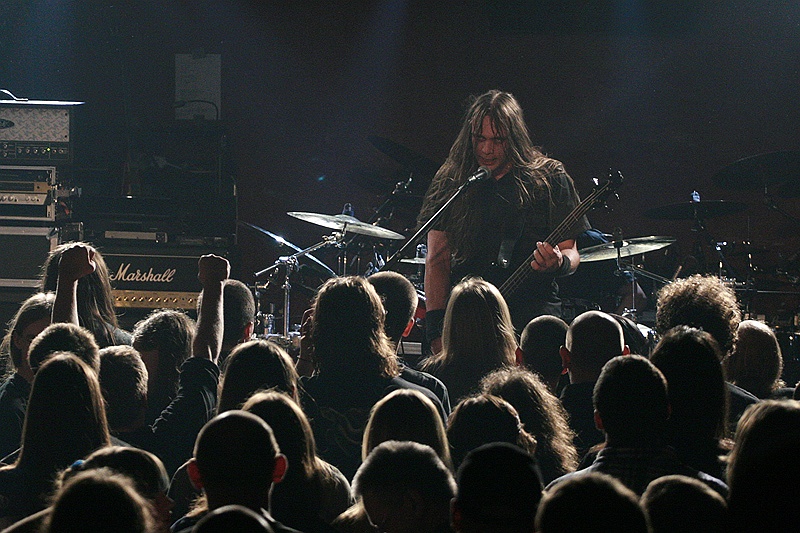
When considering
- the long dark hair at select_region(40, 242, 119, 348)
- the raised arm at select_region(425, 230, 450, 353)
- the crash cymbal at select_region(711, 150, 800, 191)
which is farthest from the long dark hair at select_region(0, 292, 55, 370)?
the crash cymbal at select_region(711, 150, 800, 191)

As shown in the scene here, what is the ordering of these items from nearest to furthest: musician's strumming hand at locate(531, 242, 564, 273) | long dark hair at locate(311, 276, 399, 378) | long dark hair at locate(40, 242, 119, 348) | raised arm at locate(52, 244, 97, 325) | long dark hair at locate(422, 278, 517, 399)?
long dark hair at locate(311, 276, 399, 378), raised arm at locate(52, 244, 97, 325), long dark hair at locate(422, 278, 517, 399), long dark hair at locate(40, 242, 119, 348), musician's strumming hand at locate(531, 242, 564, 273)

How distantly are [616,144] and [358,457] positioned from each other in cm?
762

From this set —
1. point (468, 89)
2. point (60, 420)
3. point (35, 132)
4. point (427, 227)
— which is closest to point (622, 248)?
point (427, 227)

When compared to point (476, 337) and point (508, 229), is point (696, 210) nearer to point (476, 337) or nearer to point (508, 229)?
point (508, 229)

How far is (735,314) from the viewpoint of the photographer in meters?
3.65

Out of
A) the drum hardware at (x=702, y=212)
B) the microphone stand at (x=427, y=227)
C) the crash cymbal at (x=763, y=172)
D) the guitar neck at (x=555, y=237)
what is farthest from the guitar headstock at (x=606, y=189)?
the crash cymbal at (x=763, y=172)

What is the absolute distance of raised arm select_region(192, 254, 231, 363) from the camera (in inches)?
143

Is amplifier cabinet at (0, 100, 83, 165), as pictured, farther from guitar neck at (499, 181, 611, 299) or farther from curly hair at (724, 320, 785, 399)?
curly hair at (724, 320, 785, 399)

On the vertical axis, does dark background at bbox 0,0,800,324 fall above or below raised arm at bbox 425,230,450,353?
above

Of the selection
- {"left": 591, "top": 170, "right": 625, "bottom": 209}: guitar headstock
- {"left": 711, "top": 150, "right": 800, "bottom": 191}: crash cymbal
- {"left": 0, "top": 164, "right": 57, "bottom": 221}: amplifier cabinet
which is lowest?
{"left": 0, "top": 164, "right": 57, "bottom": 221}: amplifier cabinet

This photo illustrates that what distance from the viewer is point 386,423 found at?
2.56 metres

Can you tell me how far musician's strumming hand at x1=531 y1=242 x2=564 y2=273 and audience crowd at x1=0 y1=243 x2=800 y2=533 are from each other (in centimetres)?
74

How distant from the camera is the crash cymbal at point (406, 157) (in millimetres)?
8500

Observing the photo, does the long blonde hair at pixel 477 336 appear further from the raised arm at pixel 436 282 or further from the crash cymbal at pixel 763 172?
the crash cymbal at pixel 763 172
